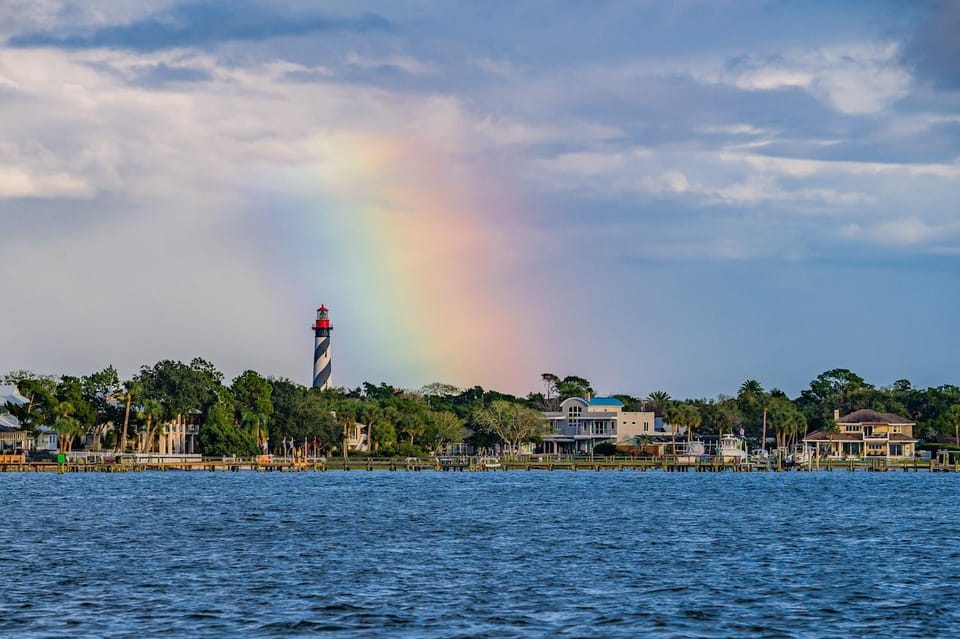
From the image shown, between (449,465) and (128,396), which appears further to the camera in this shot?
(449,465)

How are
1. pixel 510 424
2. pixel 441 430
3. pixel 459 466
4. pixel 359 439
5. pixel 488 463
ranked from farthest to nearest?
pixel 359 439, pixel 510 424, pixel 441 430, pixel 488 463, pixel 459 466

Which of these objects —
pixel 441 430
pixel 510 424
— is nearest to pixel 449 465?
pixel 441 430

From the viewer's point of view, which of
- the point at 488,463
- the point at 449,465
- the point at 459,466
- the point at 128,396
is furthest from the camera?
the point at 488,463

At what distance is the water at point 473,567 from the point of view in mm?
36375

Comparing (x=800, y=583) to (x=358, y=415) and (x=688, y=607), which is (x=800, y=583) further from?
(x=358, y=415)

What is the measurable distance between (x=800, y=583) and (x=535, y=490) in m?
73.1

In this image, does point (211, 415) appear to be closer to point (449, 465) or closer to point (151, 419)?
point (151, 419)

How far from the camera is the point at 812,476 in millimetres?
168625

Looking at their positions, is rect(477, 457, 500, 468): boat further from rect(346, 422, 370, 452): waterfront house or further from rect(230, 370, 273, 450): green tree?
rect(230, 370, 273, 450): green tree

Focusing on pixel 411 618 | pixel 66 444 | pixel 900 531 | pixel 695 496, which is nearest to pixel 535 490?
pixel 695 496

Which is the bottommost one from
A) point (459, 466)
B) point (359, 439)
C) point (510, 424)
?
point (459, 466)

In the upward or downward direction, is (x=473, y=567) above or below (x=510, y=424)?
below

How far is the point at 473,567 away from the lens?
49812mm

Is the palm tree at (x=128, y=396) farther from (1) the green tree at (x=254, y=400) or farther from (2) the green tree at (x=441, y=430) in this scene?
(2) the green tree at (x=441, y=430)
